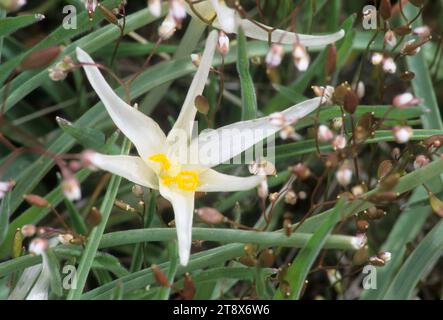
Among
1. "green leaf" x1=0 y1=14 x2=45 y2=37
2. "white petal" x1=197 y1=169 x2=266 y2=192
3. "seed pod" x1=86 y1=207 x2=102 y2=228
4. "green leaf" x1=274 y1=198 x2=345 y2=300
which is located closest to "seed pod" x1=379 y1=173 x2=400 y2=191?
"green leaf" x1=274 y1=198 x2=345 y2=300

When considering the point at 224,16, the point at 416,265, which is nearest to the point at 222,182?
the point at 224,16

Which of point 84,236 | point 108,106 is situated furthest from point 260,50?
point 84,236

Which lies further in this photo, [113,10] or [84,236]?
[113,10]

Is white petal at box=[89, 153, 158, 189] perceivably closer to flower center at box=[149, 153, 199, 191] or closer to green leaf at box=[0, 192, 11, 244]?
flower center at box=[149, 153, 199, 191]

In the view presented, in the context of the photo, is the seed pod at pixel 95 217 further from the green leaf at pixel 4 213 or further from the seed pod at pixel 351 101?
the seed pod at pixel 351 101
